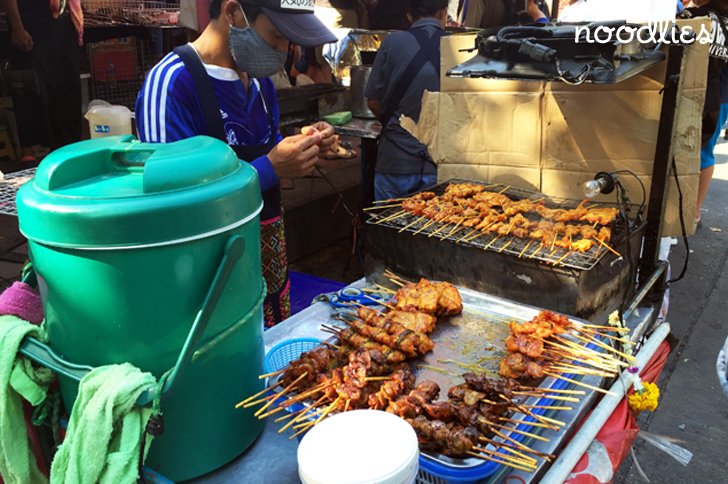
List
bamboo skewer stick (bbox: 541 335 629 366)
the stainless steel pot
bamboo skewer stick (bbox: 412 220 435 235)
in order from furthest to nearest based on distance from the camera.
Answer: the stainless steel pot → bamboo skewer stick (bbox: 412 220 435 235) → bamboo skewer stick (bbox: 541 335 629 366)

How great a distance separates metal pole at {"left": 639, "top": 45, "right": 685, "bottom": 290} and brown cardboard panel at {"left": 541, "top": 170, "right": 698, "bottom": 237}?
0.36 ft

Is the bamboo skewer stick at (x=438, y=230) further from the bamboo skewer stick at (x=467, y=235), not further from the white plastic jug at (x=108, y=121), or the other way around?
the white plastic jug at (x=108, y=121)

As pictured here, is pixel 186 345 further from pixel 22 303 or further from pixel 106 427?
pixel 22 303

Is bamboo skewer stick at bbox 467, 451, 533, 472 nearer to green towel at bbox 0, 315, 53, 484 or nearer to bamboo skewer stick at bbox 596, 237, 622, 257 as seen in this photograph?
green towel at bbox 0, 315, 53, 484

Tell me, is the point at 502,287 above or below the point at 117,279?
below

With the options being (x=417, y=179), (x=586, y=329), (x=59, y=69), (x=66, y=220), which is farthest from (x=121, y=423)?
(x=59, y=69)

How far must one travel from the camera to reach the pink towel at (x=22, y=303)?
188 centimetres

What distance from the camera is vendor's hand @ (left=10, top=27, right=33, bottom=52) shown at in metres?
7.12

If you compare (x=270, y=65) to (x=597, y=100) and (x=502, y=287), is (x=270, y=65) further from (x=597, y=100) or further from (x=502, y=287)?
(x=597, y=100)

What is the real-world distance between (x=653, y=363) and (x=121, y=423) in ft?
9.32

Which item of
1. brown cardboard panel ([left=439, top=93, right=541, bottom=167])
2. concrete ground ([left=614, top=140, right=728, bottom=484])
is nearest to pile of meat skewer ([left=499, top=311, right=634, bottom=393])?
brown cardboard panel ([left=439, top=93, right=541, bottom=167])

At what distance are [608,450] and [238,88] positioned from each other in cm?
259

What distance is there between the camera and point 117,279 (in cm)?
155

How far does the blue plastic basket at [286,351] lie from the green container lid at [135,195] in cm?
94
